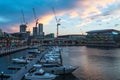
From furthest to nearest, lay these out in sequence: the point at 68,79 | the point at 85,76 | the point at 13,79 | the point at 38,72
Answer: the point at 85,76 < the point at 68,79 < the point at 38,72 < the point at 13,79

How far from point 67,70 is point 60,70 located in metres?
1.53

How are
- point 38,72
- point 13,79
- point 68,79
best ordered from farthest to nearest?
point 68,79 → point 38,72 → point 13,79

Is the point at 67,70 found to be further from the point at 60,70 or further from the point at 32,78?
the point at 32,78

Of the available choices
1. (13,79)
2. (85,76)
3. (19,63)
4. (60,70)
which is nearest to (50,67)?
(60,70)

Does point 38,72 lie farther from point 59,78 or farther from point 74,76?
point 74,76

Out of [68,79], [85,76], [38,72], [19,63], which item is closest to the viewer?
[38,72]

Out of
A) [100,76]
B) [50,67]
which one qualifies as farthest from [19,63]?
[100,76]

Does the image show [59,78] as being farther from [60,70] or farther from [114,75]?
[114,75]

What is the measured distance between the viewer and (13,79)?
39.0 metres

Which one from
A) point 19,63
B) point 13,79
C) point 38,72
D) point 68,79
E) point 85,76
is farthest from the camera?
point 19,63

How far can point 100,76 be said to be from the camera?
5241 cm

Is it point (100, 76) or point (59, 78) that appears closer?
point (59, 78)

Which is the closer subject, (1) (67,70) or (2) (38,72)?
(2) (38,72)

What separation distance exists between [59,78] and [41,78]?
759 cm
